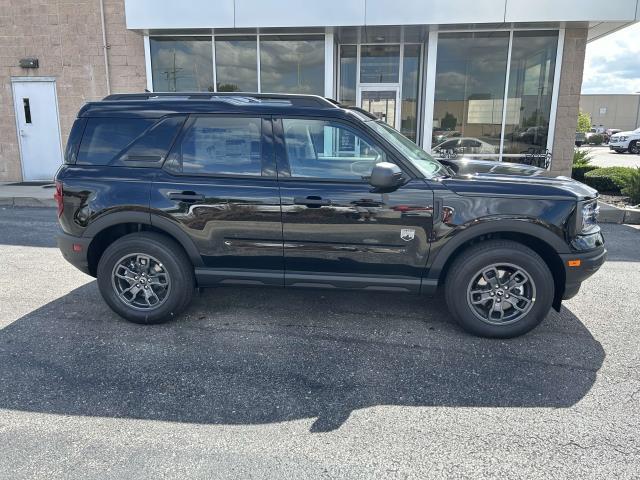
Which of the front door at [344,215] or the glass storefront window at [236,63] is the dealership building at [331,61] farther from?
the front door at [344,215]

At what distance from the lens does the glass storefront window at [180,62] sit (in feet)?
36.3

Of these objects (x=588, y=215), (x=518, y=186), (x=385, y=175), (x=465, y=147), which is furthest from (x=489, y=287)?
(x=465, y=147)

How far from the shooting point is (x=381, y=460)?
2447 millimetres

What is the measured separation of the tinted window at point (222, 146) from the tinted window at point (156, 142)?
12cm

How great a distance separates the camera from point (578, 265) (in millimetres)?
3586

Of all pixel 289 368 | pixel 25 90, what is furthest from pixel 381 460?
pixel 25 90

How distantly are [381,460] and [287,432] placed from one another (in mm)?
561

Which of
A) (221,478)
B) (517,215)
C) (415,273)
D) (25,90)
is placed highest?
(25,90)

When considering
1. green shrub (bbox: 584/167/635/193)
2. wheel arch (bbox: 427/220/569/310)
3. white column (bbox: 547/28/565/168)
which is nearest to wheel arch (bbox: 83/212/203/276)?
wheel arch (bbox: 427/220/569/310)

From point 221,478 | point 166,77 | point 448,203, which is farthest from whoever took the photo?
point 166,77

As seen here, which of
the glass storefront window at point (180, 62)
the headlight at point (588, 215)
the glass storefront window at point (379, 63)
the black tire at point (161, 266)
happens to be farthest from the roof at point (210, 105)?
the glass storefront window at point (379, 63)

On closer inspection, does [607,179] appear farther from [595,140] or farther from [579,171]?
[595,140]

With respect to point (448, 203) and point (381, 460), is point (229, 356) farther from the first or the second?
point (448, 203)

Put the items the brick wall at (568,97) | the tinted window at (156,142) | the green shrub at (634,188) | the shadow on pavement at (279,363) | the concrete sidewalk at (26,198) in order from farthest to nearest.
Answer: the brick wall at (568,97) < the concrete sidewalk at (26,198) < the green shrub at (634,188) < the tinted window at (156,142) < the shadow on pavement at (279,363)
